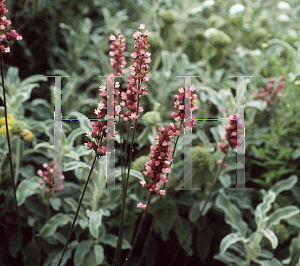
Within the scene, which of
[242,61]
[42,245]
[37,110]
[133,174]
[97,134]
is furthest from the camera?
[242,61]

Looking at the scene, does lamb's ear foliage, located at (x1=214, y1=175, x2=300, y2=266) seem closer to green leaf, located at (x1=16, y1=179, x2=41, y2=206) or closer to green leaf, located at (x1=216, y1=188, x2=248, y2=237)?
green leaf, located at (x1=216, y1=188, x2=248, y2=237)

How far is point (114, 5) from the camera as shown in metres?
2.38

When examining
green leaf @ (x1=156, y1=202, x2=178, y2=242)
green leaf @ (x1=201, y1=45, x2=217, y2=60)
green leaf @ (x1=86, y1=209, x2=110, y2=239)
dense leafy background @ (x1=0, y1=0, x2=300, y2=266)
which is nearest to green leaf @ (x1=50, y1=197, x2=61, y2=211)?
dense leafy background @ (x1=0, y1=0, x2=300, y2=266)

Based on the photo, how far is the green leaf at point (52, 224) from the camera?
107 centimetres

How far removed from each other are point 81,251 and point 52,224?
14 cm

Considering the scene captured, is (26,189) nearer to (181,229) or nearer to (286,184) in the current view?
(181,229)

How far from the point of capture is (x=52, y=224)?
1.09 meters

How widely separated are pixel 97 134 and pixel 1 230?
85 centimetres

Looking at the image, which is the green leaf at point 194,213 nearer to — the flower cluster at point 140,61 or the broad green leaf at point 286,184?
the broad green leaf at point 286,184

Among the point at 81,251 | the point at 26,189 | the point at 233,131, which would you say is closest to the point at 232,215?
the point at 233,131

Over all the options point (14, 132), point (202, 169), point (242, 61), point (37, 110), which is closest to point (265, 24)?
point (242, 61)

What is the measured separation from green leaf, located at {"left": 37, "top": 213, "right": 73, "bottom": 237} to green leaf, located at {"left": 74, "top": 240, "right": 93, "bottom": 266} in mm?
114

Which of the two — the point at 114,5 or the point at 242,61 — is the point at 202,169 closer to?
the point at 242,61

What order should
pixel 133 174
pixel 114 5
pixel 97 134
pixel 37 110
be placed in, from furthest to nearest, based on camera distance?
pixel 114 5, pixel 37 110, pixel 133 174, pixel 97 134
